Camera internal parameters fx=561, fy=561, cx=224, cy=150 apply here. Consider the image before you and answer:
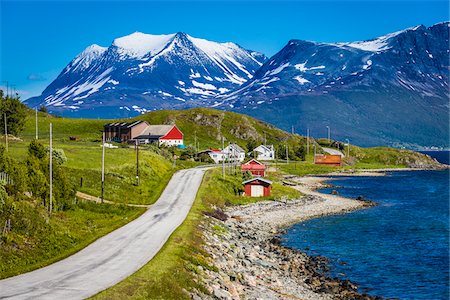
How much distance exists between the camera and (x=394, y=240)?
72.8m

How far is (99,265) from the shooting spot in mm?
39438

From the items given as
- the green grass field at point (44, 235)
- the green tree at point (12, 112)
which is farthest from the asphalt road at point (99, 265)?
the green tree at point (12, 112)

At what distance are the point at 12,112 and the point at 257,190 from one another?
54.8 metres

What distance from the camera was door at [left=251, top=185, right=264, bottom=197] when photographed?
10250 cm

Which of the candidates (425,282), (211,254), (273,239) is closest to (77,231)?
(211,254)

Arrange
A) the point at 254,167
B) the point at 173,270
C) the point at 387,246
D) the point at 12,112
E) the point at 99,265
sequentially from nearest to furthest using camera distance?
the point at 173,270 < the point at 99,265 < the point at 387,246 < the point at 12,112 < the point at 254,167

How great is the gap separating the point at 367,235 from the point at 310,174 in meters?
116

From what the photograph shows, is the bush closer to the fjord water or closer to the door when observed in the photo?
the fjord water

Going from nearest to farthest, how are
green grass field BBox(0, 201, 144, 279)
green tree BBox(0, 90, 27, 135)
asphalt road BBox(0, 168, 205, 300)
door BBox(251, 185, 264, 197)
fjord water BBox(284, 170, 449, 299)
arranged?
asphalt road BBox(0, 168, 205, 300), green grass field BBox(0, 201, 144, 279), fjord water BBox(284, 170, 449, 299), door BBox(251, 185, 264, 197), green tree BBox(0, 90, 27, 135)

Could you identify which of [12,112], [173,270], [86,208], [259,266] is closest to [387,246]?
[259,266]

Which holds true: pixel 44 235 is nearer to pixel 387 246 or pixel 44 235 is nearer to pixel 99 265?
pixel 99 265

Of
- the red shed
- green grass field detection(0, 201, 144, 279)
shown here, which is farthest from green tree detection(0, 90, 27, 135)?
green grass field detection(0, 201, 144, 279)

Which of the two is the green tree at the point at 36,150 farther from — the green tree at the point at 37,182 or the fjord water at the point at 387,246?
the fjord water at the point at 387,246

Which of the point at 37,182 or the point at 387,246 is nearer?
the point at 37,182
